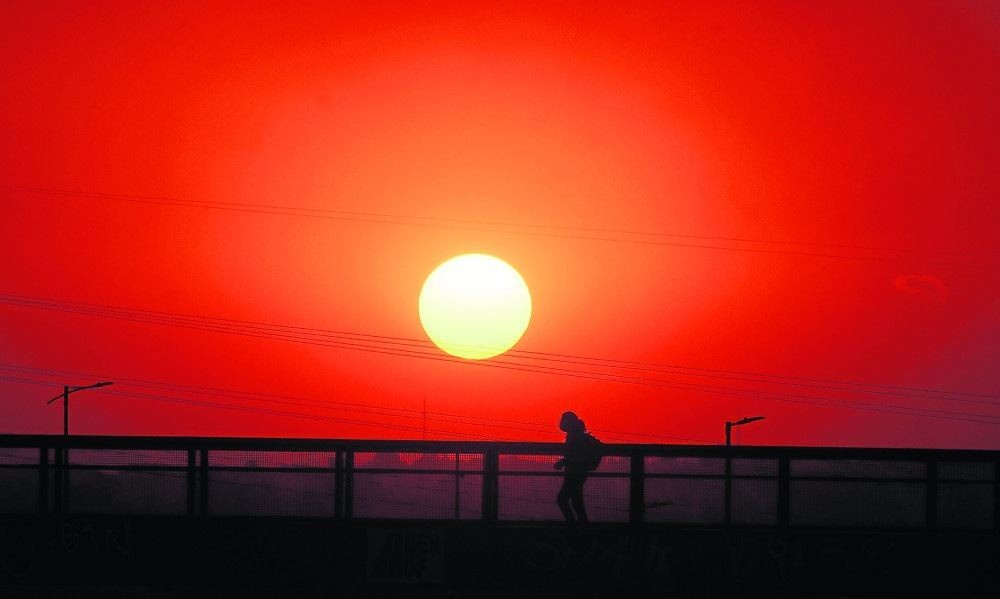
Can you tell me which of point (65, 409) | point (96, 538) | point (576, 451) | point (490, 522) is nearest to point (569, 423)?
point (576, 451)

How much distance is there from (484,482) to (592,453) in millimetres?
1973

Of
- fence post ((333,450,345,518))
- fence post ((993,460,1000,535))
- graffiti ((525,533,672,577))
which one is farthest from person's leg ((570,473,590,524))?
fence post ((993,460,1000,535))

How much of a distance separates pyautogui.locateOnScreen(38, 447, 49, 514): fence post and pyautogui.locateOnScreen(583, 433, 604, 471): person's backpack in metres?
9.00

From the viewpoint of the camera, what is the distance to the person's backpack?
21.6 metres

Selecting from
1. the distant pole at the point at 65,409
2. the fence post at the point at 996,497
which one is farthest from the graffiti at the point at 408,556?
the distant pole at the point at 65,409

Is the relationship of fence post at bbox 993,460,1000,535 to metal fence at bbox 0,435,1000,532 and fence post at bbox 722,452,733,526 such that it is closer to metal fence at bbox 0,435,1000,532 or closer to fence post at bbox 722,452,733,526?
metal fence at bbox 0,435,1000,532

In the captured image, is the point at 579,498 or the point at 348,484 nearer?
the point at 348,484

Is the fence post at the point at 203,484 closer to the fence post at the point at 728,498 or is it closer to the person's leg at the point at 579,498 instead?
the person's leg at the point at 579,498

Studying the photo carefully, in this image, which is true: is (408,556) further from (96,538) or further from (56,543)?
(56,543)

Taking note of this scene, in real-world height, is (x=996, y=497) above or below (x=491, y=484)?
below

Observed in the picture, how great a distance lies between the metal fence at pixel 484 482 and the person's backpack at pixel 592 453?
34 centimetres

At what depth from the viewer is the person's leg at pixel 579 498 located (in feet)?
71.9

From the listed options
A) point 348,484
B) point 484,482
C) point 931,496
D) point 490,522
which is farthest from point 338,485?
point 931,496

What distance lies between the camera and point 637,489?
22188 millimetres
